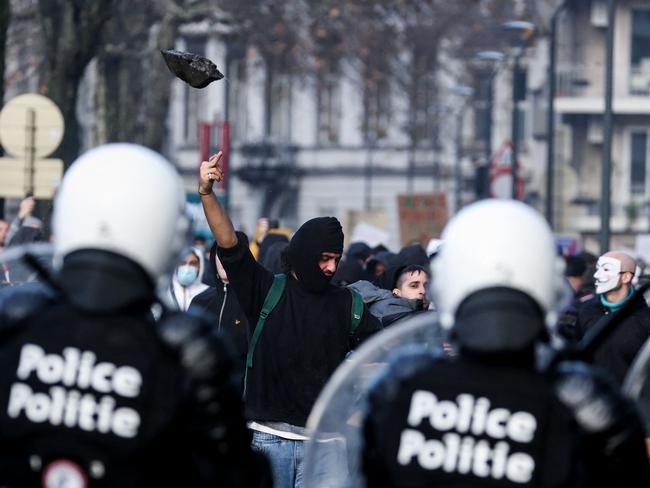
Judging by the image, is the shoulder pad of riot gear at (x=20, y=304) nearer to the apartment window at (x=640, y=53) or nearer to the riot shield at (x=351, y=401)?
the riot shield at (x=351, y=401)

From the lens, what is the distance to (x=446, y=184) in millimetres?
66125

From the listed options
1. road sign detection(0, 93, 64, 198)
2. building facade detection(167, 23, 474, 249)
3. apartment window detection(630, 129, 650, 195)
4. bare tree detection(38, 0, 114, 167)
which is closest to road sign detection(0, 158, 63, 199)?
road sign detection(0, 93, 64, 198)

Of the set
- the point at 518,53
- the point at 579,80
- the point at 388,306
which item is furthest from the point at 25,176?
the point at 579,80

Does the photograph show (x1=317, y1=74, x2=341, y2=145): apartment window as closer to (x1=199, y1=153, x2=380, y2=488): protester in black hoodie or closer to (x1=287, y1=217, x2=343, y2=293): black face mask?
(x1=287, y1=217, x2=343, y2=293): black face mask

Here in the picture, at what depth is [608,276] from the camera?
1034 cm

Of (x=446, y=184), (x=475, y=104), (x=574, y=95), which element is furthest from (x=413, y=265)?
(x=446, y=184)

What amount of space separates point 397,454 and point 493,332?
0.32 metres

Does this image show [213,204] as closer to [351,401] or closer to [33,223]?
[351,401]

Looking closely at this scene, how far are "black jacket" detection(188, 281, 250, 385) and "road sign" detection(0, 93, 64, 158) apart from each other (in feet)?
25.6

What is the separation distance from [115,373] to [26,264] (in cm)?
59

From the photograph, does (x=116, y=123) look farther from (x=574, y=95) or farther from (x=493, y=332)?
(x=493, y=332)

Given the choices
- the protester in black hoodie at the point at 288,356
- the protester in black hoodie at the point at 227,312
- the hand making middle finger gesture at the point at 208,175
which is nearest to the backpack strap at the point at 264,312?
the protester in black hoodie at the point at 288,356

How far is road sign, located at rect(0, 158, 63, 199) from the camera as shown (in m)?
17.1

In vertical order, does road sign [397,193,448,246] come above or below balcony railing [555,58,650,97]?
below
